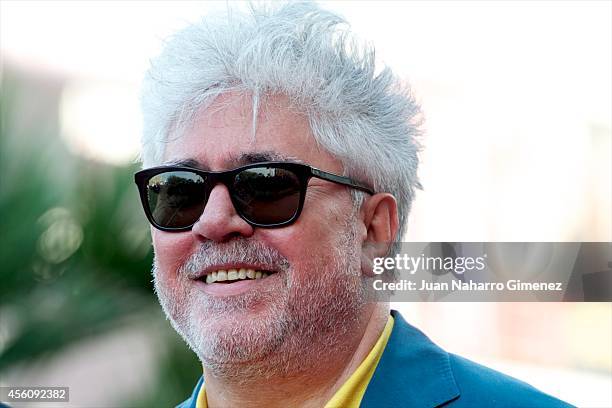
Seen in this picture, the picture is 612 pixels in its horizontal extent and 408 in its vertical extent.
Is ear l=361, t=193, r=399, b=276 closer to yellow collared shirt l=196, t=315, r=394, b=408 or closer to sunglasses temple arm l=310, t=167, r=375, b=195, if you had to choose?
sunglasses temple arm l=310, t=167, r=375, b=195

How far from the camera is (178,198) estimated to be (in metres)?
2.03

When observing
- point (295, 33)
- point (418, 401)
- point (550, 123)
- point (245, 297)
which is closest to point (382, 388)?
point (418, 401)

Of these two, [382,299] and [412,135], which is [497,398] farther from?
[412,135]

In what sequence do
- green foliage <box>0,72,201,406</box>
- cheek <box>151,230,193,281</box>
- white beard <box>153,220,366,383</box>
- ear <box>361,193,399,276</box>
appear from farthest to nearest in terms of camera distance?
1. green foliage <box>0,72,201,406</box>
2. ear <box>361,193,399,276</box>
3. cheek <box>151,230,193,281</box>
4. white beard <box>153,220,366,383</box>

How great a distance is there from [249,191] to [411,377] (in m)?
0.64

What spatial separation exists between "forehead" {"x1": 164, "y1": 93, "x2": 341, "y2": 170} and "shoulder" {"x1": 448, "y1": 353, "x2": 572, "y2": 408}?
0.65 meters

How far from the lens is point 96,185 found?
14.3ft

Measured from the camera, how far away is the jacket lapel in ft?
6.33

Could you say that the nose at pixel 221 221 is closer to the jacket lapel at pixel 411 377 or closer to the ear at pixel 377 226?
the ear at pixel 377 226

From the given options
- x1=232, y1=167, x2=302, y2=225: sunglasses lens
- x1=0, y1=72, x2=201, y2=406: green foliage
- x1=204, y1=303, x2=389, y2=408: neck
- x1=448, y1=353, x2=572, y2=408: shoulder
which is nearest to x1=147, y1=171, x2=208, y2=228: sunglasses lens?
x1=232, y1=167, x2=302, y2=225: sunglasses lens

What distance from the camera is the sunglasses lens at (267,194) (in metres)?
1.93

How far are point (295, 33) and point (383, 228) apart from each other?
60 centimetres

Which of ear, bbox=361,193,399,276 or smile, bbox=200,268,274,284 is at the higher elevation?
ear, bbox=361,193,399,276

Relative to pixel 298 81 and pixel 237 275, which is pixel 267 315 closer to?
pixel 237 275
